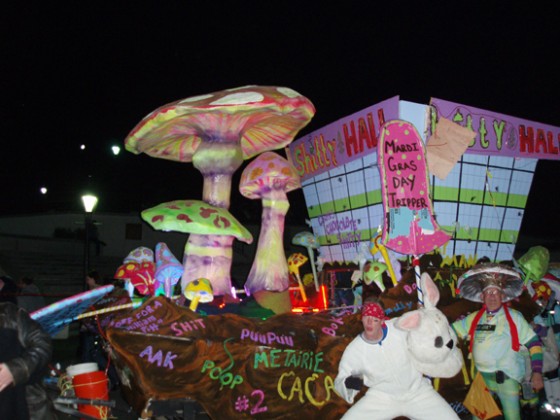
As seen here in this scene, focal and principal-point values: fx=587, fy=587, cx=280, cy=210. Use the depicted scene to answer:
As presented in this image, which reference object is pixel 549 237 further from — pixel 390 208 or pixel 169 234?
pixel 390 208

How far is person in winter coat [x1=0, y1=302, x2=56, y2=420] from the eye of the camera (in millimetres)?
3566

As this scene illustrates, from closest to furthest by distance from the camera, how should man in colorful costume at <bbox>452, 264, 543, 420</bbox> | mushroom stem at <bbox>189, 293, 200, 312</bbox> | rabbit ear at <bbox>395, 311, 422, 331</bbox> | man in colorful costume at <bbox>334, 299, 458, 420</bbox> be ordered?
1. man in colorful costume at <bbox>334, 299, 458, 420</bbox>
2. rabbit ear at <bbox>395, 311, 422, 331</bbox>
3. man in colorful costume at <bbox>452, 264, 543, 420</bbox>
4. mushroom stem at <bbox>189, 293, 200, 312</bbox>

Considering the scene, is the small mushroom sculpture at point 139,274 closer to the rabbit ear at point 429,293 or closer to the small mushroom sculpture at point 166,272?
the small mushroom sculpture at point 166,272

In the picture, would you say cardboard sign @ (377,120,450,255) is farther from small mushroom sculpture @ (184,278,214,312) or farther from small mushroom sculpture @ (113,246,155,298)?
small mushroom sculpture @ (113,246,155,298)

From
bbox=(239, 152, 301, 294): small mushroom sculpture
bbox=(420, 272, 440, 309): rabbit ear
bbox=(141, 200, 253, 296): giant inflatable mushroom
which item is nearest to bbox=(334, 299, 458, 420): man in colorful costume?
bbox=(420, 272, 440, 309): rabbit ear

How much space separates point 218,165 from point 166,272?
1.43 meters

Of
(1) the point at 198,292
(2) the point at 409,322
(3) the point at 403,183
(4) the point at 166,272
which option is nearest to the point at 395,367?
(2) the point at 409,322

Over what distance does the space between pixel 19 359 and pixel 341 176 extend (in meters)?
7.20

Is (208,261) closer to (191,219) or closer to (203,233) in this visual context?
(203,233)

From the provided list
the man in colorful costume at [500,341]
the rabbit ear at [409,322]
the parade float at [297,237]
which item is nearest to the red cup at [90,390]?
the parade float at [297,237]

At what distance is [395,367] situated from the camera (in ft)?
15.3

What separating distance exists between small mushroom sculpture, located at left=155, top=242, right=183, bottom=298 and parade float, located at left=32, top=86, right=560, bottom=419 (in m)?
0.03

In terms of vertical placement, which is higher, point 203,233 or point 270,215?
point 270,215

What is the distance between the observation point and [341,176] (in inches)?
398
